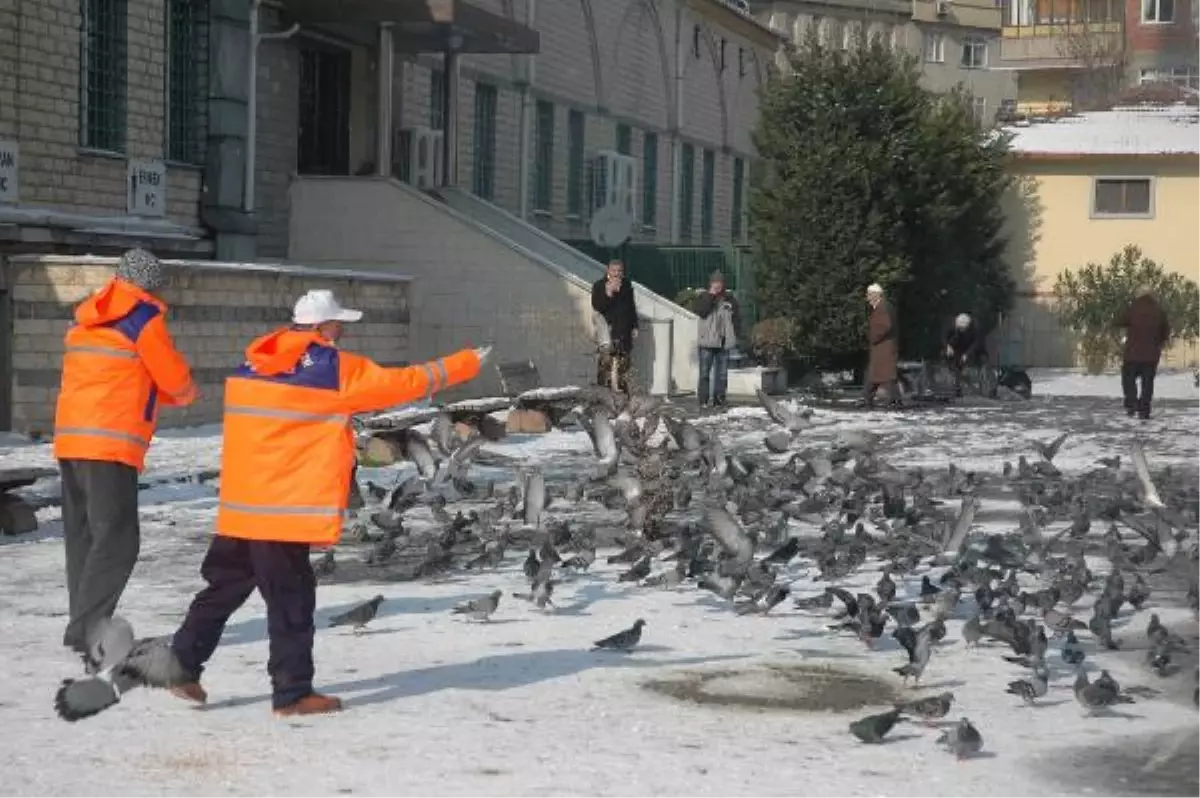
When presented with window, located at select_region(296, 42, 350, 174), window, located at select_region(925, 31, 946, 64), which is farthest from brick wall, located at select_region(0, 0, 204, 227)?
window, located at select_region(925, 31, 946, 64)

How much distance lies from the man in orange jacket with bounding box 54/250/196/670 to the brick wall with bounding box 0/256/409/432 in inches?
425

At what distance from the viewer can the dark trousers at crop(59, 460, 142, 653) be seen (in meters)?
9.12

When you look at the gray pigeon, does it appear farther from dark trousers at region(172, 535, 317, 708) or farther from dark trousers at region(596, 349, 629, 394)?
dark trousers at region(596, 349, 629, 394)

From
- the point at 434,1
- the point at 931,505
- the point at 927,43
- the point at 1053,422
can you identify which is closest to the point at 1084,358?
the point at 1053,422

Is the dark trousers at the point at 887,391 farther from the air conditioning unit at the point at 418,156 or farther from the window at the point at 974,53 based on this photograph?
the window at the point at 974,53

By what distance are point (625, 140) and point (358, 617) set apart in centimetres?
3404

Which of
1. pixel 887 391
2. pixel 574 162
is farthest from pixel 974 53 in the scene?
pixel 887 391

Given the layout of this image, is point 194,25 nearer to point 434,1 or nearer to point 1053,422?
point 434,1

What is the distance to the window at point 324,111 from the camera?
30062 mm

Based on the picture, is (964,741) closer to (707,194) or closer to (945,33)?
(707,194)

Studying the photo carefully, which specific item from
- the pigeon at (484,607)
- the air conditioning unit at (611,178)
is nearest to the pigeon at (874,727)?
the pigeon at (484,607)

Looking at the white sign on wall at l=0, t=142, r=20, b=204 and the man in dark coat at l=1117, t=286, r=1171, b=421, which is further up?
the white sign on wall at l=0, t=142, r=20, b=204

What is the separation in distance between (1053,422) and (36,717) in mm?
19695

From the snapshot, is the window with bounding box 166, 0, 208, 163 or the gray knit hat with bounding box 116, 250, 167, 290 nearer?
the gray knit hat with bounding box 116, 250, 167, 290
